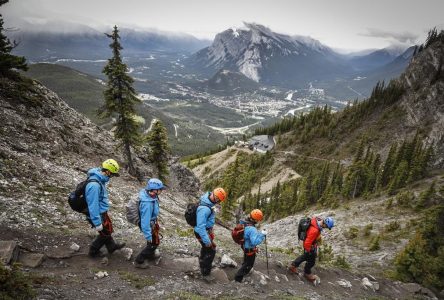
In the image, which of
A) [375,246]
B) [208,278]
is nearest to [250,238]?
[208,278]

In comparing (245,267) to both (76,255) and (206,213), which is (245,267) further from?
(76,255)

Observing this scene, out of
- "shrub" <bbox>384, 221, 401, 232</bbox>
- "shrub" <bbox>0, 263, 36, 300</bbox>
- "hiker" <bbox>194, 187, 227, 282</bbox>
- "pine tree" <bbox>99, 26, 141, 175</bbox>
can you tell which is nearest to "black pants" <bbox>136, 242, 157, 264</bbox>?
"hiker" <bbox>194, 187, 227, 282</bbox>

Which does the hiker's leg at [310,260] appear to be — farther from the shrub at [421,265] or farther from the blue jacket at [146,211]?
the shrub at [421,265]

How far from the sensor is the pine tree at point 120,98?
35.3 m

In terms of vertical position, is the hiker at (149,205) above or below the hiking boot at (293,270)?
above

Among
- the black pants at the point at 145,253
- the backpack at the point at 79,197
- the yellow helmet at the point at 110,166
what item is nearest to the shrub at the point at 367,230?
the black pants at the point at 145,253

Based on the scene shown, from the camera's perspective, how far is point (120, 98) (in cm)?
3659

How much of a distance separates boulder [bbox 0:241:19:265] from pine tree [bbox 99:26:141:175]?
87.9ft

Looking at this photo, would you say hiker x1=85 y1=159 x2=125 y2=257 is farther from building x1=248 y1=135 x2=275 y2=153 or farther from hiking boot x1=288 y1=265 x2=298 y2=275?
building x1=248 y1=135 x2=275 y2=153

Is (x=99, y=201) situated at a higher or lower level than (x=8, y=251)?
higher

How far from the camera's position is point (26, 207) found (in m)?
15.6

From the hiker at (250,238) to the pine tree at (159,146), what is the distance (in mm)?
33224

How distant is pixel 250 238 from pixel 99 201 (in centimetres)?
617

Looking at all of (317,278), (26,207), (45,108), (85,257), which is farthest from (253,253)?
(45,108)
